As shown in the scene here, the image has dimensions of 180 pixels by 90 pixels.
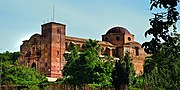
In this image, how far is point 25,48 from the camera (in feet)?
206

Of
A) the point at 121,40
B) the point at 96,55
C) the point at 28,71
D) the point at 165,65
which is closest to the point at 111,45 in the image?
the point at 121,40

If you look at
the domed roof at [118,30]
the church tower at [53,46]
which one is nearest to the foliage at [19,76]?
the church tower at [53,46]

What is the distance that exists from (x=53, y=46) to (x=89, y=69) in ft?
73.6

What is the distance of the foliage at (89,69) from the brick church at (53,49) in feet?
60.4

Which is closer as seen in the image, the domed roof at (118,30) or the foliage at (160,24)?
the foliage at (160,24)

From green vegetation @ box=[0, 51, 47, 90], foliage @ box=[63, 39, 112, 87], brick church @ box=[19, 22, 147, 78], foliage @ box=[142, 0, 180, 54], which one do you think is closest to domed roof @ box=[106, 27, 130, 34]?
brick church @ box=[19, 22, 147, 78]

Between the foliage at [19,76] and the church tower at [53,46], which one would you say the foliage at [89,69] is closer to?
the foliage at [19,76]

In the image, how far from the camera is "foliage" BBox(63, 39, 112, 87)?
115 feet

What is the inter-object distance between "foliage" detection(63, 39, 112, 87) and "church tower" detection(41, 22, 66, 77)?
18.4 m

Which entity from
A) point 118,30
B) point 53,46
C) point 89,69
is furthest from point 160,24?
point 118,30

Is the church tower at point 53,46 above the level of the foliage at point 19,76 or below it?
above

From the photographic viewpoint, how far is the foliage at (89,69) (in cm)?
3502

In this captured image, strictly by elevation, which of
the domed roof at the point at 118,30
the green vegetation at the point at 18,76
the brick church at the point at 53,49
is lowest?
the green vegetation at the point at 18,76

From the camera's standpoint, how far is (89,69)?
3641cm
